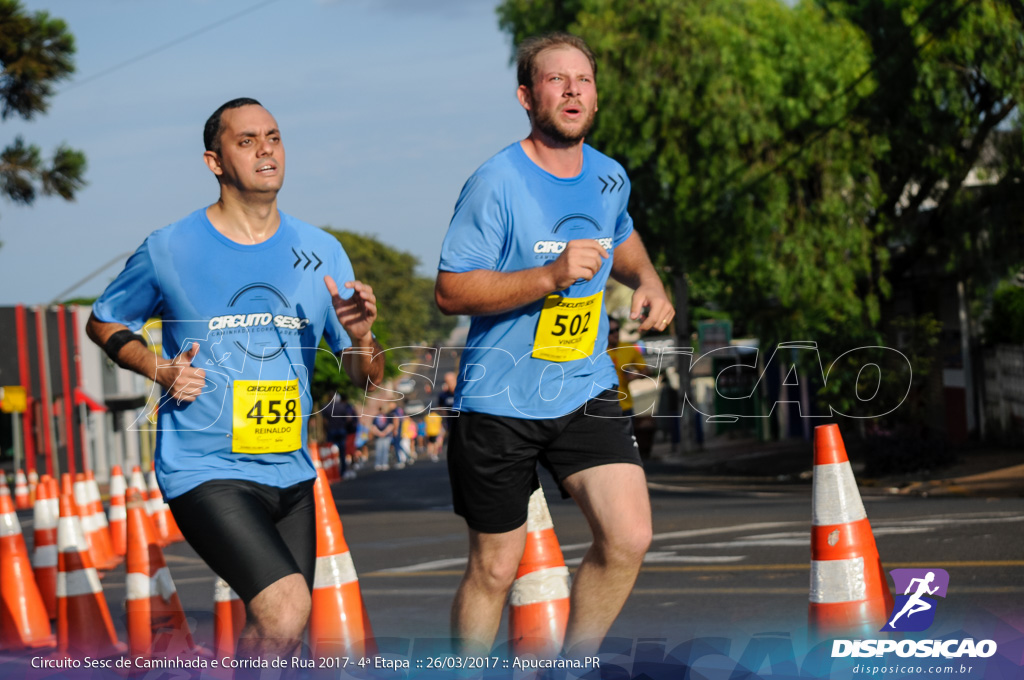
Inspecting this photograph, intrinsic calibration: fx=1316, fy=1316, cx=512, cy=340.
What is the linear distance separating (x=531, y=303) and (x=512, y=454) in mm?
497

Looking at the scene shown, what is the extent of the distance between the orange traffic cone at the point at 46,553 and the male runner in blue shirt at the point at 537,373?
4.80 m

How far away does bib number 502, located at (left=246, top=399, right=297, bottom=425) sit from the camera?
428 cm

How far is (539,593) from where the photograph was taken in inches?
189

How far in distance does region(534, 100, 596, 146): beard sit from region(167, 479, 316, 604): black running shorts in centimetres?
146

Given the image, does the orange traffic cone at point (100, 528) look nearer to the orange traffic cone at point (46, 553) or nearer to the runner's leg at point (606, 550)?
the orange traffic cone at point (46, 553)

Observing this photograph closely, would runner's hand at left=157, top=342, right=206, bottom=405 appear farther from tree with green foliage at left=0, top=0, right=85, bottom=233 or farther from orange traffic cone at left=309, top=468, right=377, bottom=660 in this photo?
tree with green foliage at left=0, top=0, right=85, bottom=233

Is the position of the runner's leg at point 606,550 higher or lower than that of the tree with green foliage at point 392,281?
lower

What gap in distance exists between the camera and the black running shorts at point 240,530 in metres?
4.04

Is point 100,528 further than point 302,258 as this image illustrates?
Yes

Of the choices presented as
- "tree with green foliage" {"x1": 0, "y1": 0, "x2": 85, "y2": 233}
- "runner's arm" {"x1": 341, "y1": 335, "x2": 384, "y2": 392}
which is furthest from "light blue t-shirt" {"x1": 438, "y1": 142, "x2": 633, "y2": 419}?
"tree with green foliage" {"x1": 0, "y1": 0, "x2": 85, "y2": 233}

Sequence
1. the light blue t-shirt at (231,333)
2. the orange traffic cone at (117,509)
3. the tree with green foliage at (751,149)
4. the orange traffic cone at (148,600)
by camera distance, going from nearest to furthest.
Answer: the light blue t-shirt at (231,333)
the orange traffic cone at (148,600)
the orange traffic cone at (117,509)
the tree with green foliage at (751,149)

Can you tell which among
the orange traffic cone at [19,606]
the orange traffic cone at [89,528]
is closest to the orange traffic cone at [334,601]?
the orange traffic cone at [19,606]

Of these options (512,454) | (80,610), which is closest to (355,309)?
(512,454)

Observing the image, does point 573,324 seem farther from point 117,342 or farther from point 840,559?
point 117,342
